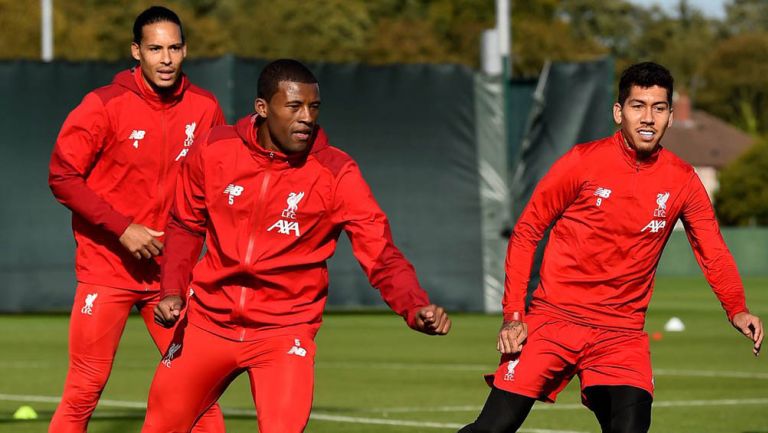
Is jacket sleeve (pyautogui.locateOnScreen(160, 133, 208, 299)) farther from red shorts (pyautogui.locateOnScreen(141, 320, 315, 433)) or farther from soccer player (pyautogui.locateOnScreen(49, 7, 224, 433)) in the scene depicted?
soccer player (pyautogui.locateOnScreen(49, 7, 224, 433))

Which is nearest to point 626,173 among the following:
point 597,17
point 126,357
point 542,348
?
point 542,348

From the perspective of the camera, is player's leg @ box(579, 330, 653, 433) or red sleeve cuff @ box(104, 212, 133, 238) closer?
player's leg @ box(579, 330, 653, 433)

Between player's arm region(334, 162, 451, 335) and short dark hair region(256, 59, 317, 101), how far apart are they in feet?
1.32

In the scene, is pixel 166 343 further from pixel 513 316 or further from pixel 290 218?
pixel 513 316

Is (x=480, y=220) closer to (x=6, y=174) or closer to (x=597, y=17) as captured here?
(x=6, y=174)

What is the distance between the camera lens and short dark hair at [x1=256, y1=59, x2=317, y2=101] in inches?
256

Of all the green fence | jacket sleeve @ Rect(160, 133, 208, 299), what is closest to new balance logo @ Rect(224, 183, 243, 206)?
jacket sleeve @ Rect(160, 133, 208, 299)

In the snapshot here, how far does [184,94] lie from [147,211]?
0.59 metres

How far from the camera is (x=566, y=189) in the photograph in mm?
7555

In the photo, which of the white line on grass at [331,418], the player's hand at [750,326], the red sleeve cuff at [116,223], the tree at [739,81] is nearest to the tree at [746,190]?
the tree at [739,81]

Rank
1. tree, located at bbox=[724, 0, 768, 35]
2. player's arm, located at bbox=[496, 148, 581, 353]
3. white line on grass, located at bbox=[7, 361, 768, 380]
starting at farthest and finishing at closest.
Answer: tree, located at bbox=[724, 0, 768, 35], white line on grass, located at bbox=[7, 361, 768, 380], player's arm, located at bbox=[496, 148, 581, 353]

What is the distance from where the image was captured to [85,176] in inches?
314

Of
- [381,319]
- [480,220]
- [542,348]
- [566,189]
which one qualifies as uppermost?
[566,189]

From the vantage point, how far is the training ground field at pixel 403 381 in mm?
10922
